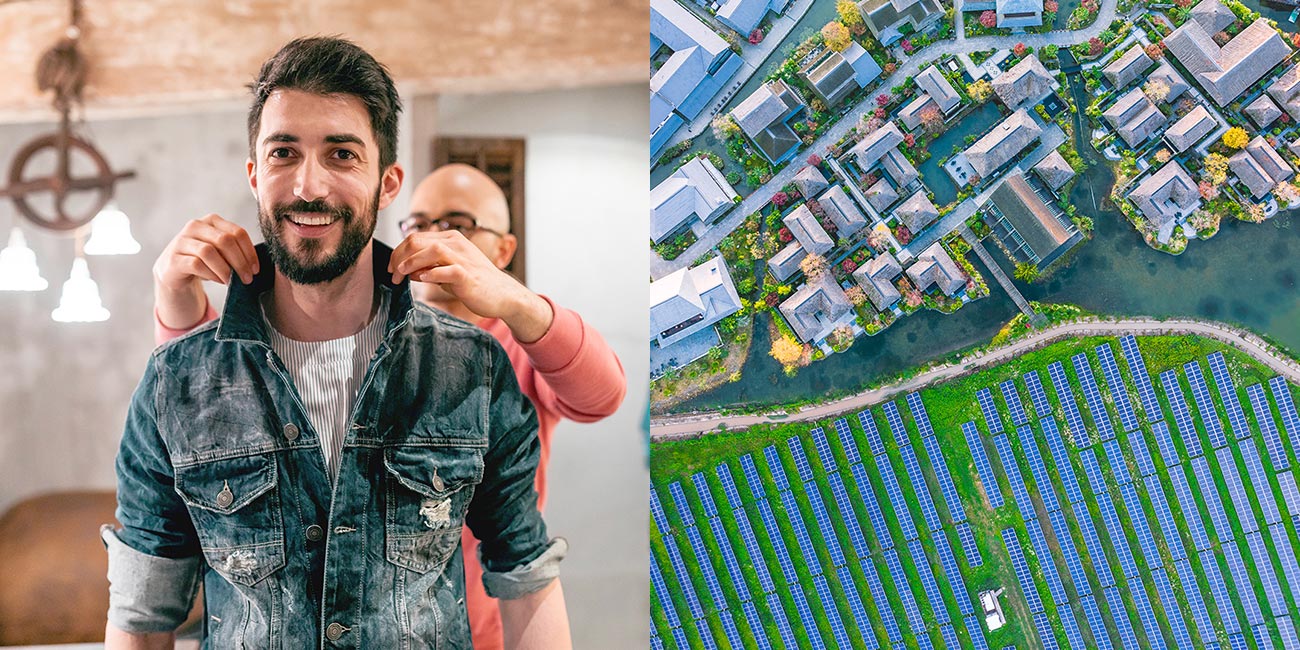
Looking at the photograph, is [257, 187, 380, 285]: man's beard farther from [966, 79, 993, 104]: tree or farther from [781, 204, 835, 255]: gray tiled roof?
[966, 79, 993, 104]: tree

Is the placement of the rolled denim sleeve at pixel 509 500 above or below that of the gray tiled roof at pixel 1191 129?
below

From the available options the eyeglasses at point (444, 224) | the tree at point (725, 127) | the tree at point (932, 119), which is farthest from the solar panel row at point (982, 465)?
the eyeglasses at point (444, 224)

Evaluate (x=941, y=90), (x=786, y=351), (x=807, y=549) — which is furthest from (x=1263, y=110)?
(x=807, y=549)

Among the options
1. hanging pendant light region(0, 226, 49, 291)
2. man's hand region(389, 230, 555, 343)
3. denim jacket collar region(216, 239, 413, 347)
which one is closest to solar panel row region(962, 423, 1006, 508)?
man's hand region(389, 230, 555, 343)

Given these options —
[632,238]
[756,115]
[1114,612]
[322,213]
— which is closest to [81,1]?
[322,213]

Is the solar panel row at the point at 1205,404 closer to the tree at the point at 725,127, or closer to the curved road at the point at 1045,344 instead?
the curved road at the point at 1045,344

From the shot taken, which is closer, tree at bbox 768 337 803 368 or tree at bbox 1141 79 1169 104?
tree at bbox 1141 79 1169 104

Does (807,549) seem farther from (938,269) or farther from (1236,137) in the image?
(1236,137)

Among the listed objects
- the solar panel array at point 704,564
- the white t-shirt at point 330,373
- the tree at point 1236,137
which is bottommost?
the solar panel array at point 704,564
